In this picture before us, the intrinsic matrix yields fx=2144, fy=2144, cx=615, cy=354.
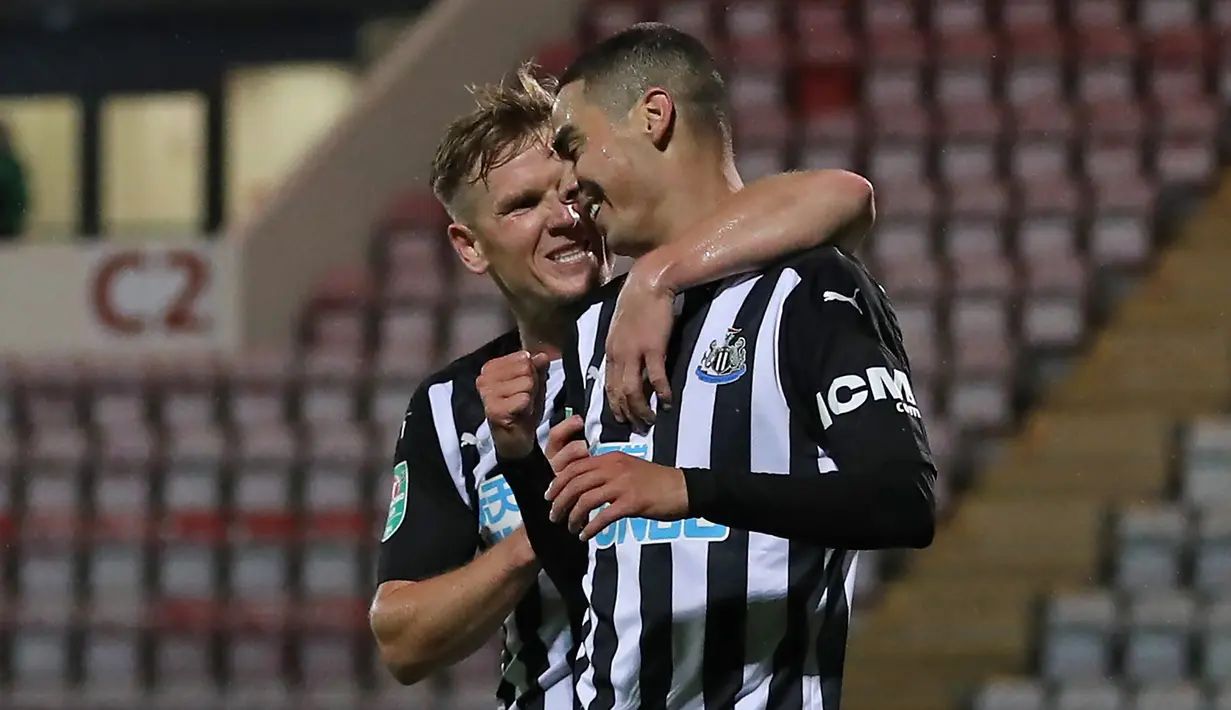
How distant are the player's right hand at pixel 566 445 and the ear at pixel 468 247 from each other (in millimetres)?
644

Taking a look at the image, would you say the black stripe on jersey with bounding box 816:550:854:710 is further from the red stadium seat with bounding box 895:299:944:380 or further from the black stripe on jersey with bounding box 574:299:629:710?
the red stadium seat with bounding box 895:299:944:380

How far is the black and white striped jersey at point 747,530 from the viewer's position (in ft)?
6.26

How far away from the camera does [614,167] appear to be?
2.01 metres

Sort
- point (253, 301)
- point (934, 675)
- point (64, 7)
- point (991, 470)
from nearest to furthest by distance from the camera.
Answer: point (934, 675), point (991, 470), point (253, 301), point (64, 7)

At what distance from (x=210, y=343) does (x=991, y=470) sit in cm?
287

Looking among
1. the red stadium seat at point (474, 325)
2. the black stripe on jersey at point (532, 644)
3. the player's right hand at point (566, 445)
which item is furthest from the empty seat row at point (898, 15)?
the player's right hand at point (566, 445)

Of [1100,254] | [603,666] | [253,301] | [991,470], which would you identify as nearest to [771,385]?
[603,666]

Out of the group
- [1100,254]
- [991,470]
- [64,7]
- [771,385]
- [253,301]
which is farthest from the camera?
[64,7]

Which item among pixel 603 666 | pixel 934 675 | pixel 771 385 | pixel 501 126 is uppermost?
pixel 501 126

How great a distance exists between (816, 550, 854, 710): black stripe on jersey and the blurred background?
3356mm

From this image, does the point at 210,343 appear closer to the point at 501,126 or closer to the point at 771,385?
the point at 501,126

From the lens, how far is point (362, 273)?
7.54m

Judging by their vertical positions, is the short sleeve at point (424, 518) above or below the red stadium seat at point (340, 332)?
below

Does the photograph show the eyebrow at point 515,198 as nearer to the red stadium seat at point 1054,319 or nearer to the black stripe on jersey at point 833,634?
the black stripe on jersey at point 833,634
